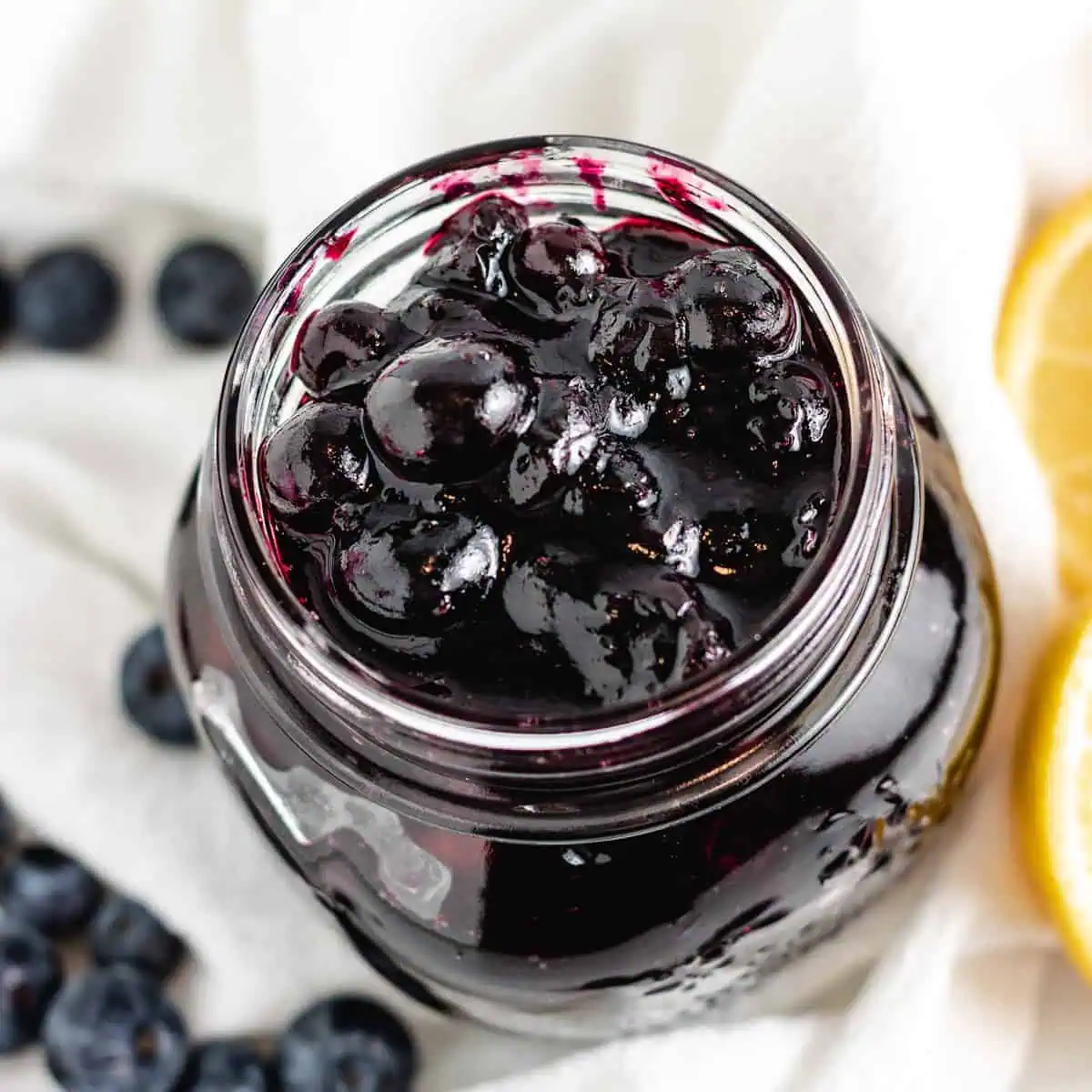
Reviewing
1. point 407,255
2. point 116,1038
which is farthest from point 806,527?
point 116,1038

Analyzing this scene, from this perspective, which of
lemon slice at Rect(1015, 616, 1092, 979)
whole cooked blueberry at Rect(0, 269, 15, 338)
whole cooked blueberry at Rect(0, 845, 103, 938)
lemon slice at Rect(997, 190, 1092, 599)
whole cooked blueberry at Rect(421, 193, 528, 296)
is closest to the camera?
whole cooked blueberry at Rect(421, 193, 528, 296)

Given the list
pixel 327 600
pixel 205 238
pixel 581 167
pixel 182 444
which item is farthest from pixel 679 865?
pixel 205 238

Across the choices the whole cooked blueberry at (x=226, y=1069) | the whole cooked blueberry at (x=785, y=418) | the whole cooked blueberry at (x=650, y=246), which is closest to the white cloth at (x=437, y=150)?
the whole cooked blueberry at (x=226, y=1069)

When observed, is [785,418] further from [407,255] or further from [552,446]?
[407,255]

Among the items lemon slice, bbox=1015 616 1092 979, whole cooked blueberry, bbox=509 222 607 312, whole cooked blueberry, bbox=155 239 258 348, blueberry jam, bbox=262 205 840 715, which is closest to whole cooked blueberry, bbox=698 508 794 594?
blueberry jam, bbox=262 205 840 715

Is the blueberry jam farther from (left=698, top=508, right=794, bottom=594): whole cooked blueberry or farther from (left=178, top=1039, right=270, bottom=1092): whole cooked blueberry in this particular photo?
(left=178, top=1039, right=270, bottom=1092): whole cooked blueberry

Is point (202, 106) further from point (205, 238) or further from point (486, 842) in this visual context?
point (486, 842)
